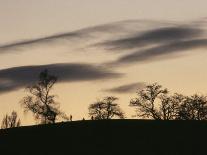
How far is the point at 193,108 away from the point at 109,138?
227 ft

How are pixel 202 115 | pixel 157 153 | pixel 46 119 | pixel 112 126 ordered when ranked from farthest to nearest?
pixel 202 115 → pixel 46 119 → pixel 112 126 → pixel 157 153

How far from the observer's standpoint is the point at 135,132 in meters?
80.6

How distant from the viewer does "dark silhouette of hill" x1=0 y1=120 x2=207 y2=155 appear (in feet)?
241

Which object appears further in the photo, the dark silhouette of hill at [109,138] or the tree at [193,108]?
the tree at [193,108]

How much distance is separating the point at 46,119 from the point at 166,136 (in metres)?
54.8

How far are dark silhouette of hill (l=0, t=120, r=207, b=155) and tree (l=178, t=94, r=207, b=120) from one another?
55.7 m

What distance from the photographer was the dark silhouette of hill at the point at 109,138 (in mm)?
73375

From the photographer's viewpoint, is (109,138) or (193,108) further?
(193,108)

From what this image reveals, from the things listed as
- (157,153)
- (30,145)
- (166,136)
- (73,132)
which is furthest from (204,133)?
(30,145)

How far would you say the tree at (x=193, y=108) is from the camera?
13962 centimetres

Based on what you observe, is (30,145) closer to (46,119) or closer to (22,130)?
(22,130)

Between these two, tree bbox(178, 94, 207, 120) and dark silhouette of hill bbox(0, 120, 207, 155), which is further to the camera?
tree bbox(178, 94, 207, 120)

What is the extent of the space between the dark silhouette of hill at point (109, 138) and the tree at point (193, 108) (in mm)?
55688

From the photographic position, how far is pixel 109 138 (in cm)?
7856
